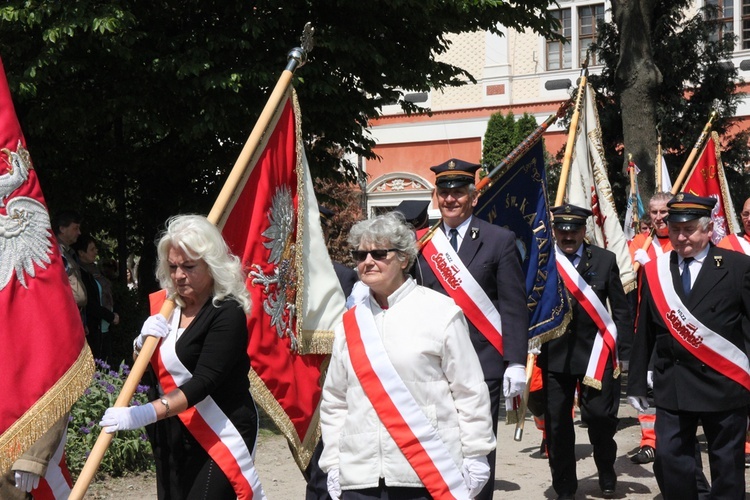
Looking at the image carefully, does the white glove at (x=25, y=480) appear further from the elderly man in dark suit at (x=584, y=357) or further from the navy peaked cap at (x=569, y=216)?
the navy peaked cap at (x=569, y=216)

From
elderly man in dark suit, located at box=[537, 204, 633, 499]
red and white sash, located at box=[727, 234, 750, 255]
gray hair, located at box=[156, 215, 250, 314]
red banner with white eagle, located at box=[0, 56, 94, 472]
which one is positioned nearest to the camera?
red banner with white eagle, located at box=[0, 56, 94, 472]

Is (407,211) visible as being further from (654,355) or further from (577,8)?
(577,8)

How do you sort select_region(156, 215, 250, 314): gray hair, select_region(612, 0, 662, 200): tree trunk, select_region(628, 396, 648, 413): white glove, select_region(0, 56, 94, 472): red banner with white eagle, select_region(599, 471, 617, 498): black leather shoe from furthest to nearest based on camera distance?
select_region(612, 0, 662, 200): tree trunk
select_region(599, 471, 617, 498): black leather shoe
select_region(628, 396, 648, 413): white glove
select_region(156, 215, 250, 314): gray hair
select_region(0, 56, 94, 472): red banner with white eagle

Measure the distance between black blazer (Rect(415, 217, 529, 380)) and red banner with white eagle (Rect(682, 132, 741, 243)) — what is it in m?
5.39

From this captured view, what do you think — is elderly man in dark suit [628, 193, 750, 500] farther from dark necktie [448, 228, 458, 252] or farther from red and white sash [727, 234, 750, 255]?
red and white sash [727, 234, 750, 255]

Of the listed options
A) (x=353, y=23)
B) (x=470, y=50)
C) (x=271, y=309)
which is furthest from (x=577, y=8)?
(x=271, y=309)

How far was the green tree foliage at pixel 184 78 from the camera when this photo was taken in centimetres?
1105

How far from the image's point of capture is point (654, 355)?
21.8ft

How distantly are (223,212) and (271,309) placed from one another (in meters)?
0.56

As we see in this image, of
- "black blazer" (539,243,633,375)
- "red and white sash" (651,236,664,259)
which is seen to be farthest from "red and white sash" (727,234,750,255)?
"red and white sash" (651,236,664,259)

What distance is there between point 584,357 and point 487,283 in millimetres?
1852

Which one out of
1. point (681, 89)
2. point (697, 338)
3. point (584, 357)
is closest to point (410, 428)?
point (697, 338)

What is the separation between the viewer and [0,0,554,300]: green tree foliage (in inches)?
435

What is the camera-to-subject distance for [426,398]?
168 inches
